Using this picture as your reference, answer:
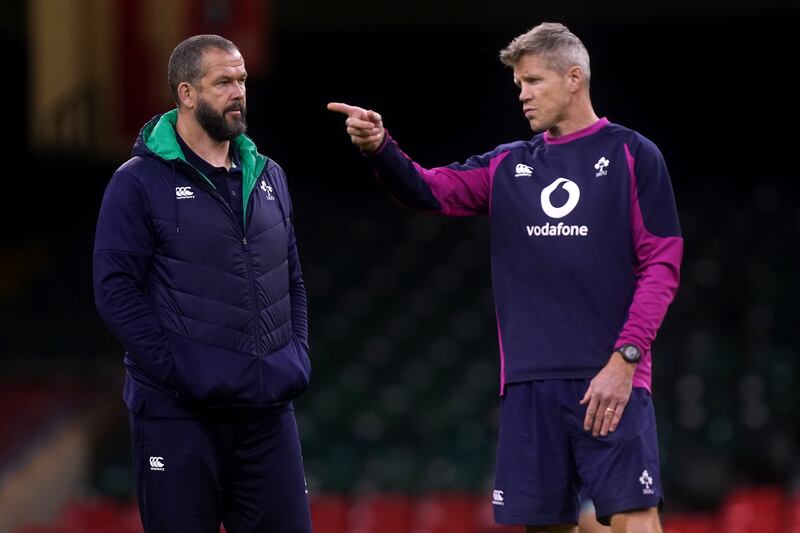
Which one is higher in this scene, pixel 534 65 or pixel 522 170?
pixel 534 65

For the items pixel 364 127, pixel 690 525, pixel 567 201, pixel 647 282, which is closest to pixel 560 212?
pixel 567 201

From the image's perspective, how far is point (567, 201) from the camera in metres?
4.18

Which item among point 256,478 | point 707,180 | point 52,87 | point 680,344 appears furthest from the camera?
point 707,180

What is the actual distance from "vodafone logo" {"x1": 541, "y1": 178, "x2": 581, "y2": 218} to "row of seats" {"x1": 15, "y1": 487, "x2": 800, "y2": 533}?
3.62 meters

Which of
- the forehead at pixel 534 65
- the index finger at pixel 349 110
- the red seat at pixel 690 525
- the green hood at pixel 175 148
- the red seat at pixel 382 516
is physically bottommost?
the red seat at pixel 382 516

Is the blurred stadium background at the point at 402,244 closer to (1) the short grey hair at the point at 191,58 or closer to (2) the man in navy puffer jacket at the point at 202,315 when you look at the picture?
(2) the man in navy puffer jacket at the point at 202,315

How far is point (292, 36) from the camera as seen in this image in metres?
13.6

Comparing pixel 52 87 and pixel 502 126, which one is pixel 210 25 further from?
pixel 502 126

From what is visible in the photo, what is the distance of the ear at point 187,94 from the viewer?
399cm

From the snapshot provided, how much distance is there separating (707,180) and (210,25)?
182 inches

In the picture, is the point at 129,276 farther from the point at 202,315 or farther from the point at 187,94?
the point at 187,94

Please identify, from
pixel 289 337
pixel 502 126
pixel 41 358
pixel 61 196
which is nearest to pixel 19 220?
pixel 61 196

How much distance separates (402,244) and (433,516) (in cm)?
431

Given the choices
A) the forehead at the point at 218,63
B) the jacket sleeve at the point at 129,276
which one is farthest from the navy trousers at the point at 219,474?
the forehead at the point at 218,63
